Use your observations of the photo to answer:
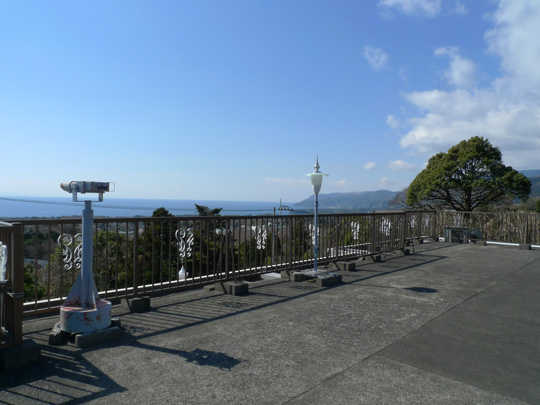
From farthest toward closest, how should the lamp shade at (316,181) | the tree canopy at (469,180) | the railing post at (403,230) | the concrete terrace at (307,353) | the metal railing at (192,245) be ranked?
1. the tree canopy at (469,180)
2. the railing post at (403,230)
3. the lamp shade at (316,181)
4. the metal railing at (192,245)
5. the concrete terrace at (307,353)

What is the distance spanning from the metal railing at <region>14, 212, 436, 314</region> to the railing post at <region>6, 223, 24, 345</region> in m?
0.69

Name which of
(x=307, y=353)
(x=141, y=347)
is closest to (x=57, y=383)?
(x=141, y=347)

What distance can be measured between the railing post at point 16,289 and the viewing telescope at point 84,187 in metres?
0.58

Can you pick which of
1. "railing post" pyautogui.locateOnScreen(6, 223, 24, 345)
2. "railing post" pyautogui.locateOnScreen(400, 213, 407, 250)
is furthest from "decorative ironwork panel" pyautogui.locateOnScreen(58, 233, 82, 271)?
"railing post" pyautogui.locateOnScreen(400, 213, 407, 250)

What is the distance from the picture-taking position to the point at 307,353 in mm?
3072

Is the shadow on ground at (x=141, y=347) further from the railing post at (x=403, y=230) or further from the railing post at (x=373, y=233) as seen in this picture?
the railing post at (x=403, y=230)

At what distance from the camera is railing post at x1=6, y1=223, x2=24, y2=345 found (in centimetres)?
275

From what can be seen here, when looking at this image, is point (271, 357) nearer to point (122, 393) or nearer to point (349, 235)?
point (122, 393)

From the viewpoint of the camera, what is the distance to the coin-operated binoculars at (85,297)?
10.6 ft

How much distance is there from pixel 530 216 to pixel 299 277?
11.0 m

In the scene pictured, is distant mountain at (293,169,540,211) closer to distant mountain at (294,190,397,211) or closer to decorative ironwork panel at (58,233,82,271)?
distant mountain at (294,190,397,211)

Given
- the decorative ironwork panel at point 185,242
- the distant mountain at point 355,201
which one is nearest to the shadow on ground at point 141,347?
the decorative ironwork panel at point 185,242

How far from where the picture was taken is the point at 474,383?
259 cm

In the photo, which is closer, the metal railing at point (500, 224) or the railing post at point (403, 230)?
the railing post at point (403, 230)
